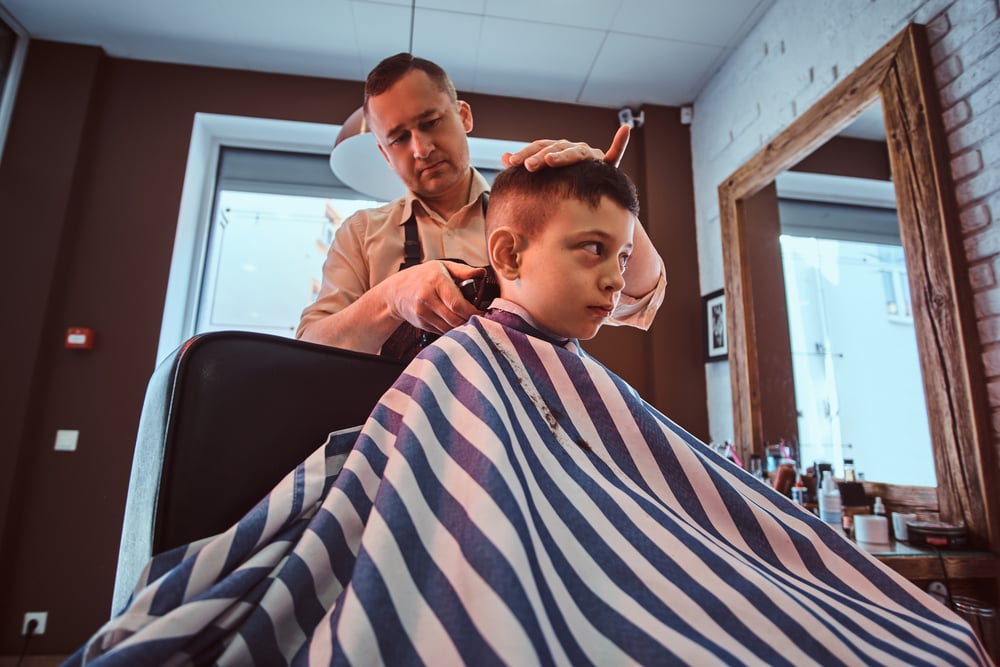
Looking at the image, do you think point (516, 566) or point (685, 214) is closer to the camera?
point (516, 566)

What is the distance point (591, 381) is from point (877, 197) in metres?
1.69

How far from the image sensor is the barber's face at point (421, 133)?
1.25 meters

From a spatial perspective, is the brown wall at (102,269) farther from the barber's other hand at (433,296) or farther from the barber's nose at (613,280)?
the barber's other hand at (433,296)

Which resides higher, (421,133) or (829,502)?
(421,133)

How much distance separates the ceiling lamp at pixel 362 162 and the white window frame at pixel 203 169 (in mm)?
986

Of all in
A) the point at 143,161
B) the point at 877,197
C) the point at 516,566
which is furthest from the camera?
the point at 143,161

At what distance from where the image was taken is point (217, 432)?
1.99ft

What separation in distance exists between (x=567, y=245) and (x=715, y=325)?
7.00 ft

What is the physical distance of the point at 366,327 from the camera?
1.02m

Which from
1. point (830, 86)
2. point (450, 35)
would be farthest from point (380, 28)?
point (830, 86)

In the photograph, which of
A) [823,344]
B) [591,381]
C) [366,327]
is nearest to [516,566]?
[591,381]

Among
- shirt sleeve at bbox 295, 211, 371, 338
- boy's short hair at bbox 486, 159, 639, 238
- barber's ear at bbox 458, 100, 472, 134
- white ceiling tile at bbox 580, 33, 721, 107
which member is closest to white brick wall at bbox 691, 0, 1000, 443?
white ceiling tile at bbox 580, 33, 721, 107

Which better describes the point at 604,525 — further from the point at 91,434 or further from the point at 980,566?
the point at 91,434

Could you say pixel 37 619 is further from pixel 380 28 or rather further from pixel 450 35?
pixel 450 35
